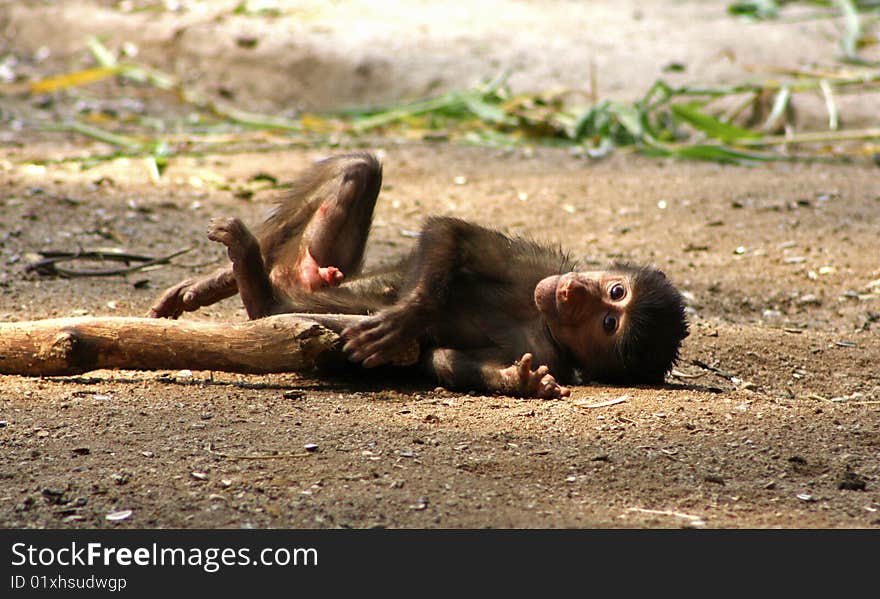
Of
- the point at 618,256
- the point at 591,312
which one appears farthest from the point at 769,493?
the point at 618,256

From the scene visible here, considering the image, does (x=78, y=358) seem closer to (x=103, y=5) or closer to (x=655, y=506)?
(x=655, y=506)

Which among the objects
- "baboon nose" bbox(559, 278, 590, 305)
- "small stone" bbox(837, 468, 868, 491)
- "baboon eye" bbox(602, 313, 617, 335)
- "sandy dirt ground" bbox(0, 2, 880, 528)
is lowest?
"sandy dirt ground" bbox(0, 2, 880, 528)

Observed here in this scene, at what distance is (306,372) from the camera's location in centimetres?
441

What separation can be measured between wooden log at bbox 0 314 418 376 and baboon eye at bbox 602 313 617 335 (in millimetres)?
1047

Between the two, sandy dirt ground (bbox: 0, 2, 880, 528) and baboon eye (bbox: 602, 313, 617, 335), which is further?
baboon eye (bbox: 602, 313, 617, 335)

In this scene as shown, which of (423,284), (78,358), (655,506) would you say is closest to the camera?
(655,506)

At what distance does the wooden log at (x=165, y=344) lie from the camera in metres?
3.92

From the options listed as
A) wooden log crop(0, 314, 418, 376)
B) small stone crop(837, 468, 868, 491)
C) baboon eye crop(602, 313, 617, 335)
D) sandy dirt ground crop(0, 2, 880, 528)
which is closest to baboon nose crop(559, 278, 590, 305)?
baboon eye crop(602, 313, 617, 335)

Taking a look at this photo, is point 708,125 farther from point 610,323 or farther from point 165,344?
point 165,344

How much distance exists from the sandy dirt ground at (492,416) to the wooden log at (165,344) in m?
0.10

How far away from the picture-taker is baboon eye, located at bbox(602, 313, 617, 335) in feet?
14.1

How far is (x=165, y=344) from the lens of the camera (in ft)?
13.0

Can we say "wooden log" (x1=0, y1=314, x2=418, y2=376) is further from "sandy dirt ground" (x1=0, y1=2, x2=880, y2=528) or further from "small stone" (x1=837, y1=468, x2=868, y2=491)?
"small stone" (x1=837, y1=468, x2=868, y2=491)

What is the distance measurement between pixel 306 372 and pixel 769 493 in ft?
6.12
